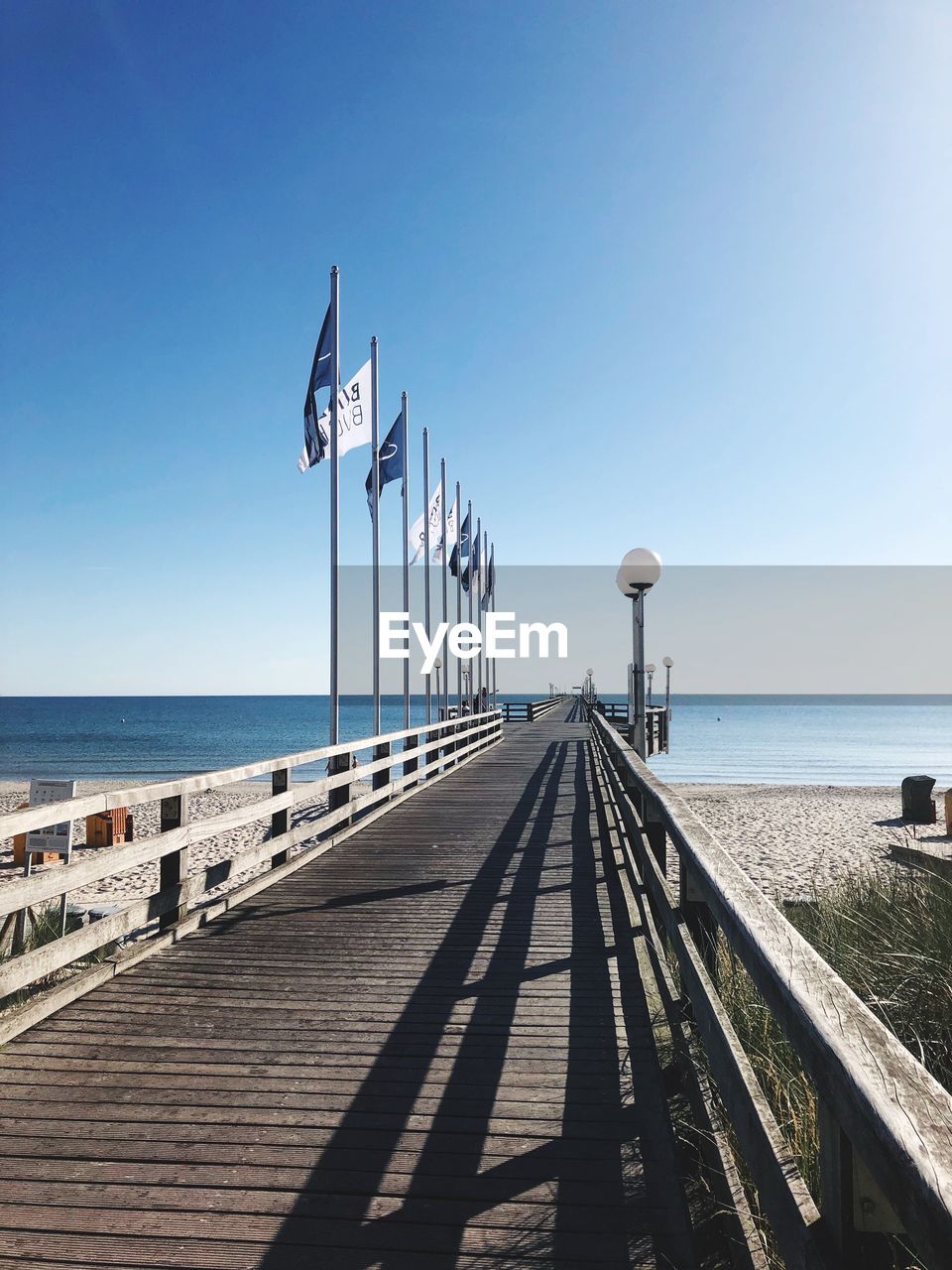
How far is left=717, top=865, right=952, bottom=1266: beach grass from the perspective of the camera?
2990 millimetres

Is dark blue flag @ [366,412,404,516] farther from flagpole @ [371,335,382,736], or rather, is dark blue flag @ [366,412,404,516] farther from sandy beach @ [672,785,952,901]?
sandy beach @ [672,785,952,901]

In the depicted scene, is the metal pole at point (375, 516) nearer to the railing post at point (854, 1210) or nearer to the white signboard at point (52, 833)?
the white signboard at point (52, 833)

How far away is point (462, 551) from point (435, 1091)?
2569 cm

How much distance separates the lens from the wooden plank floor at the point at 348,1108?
252 centimetres

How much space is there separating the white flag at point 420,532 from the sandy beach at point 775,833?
23.6 ft

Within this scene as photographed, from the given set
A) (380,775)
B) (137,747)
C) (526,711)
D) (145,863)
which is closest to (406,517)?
(380,775)

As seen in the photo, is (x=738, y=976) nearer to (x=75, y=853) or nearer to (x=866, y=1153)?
(x=866, y=1153)

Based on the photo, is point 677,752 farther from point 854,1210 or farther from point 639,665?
point 854,1210

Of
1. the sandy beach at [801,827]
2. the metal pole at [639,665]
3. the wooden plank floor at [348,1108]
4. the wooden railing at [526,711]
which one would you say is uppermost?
the metal pole at [639,665]

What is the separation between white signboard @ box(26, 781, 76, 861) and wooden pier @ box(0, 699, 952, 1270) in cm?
271

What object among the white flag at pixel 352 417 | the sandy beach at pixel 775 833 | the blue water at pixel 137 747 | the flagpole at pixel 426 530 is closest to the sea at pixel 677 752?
the blue water at pixel 137 747

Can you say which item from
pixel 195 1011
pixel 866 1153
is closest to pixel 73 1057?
pixel 195 1011

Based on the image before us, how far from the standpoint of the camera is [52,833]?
9.06 m

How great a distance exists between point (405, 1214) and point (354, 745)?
644 cm
